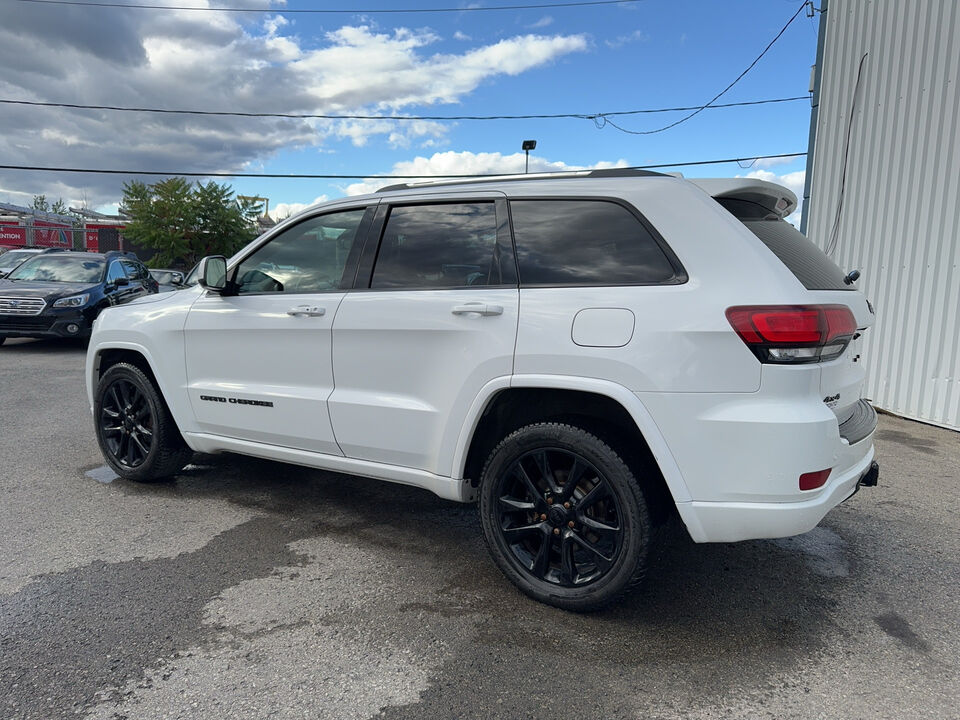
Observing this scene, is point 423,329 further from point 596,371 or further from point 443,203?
point 596,371

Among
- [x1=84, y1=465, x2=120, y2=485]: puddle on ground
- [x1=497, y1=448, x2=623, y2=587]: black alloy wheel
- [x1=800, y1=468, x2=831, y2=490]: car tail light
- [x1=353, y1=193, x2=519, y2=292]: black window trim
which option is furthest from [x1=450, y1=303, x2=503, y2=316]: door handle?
[x1=84, y1=465, x2=120, y2=485]: puddle on ground

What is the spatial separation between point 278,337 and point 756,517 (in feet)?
8.20

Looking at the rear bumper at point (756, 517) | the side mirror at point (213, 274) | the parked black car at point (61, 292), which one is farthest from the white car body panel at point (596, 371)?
the parked black car at point (61, 292)

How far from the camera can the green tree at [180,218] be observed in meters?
35.6

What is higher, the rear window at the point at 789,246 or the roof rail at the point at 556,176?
the roof rail at the point at 556,176

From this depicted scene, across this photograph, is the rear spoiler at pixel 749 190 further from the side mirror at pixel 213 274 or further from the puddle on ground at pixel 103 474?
the puddle on ground at pixel 103 474

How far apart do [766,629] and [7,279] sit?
1315 centimetres

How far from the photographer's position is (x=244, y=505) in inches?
166

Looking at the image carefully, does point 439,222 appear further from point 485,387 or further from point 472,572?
point 472,572

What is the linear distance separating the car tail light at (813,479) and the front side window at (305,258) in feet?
7.60

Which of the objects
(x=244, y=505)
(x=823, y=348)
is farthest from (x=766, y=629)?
(x=244, y=505)

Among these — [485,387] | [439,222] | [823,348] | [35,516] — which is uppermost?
[439,222]

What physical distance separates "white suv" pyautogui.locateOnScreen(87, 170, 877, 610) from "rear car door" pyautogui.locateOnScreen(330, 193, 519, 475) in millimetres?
10

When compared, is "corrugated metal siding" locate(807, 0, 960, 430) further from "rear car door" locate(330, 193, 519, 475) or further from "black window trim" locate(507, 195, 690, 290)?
"rear car door" locate(330, 193, 519, 475)
